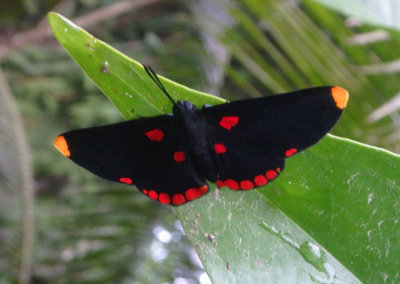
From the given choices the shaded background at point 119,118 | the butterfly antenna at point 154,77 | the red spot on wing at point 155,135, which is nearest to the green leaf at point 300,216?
the butterfly antenna at point 154,77

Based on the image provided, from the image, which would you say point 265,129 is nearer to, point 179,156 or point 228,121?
point 228,121

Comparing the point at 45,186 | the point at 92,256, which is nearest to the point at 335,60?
the point at 92,256

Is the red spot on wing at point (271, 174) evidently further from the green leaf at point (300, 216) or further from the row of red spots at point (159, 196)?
the row of red spots at point (159, 196)

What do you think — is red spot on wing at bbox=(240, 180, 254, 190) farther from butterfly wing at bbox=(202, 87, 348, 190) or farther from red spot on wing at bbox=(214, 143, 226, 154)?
red spot on wing at bbox=(214, 143, 226, 154)

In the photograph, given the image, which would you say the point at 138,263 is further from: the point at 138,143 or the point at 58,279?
the point at 138,143

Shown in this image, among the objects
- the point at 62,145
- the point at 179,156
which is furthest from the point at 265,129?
the point at 62,145
